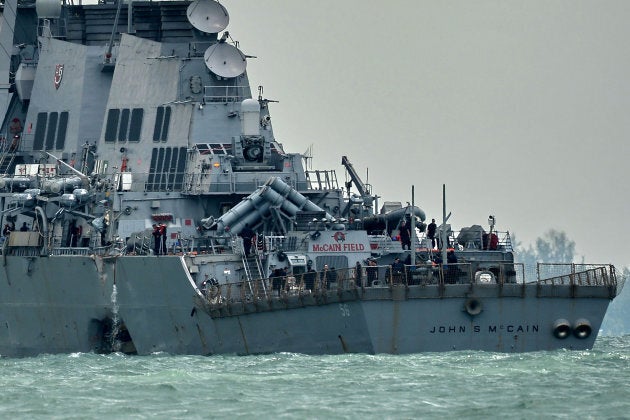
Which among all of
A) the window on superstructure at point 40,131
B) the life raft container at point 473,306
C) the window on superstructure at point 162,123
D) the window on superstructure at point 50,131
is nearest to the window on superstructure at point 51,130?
the window on superstructure at point 50,131

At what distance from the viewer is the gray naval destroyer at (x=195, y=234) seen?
49.8 m

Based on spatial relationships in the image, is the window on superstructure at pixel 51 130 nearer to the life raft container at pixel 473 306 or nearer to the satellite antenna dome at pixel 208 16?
the satellite antenna dome at pixel 208 16

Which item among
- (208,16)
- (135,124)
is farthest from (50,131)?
(208,16)

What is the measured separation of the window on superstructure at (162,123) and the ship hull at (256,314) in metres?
5.86

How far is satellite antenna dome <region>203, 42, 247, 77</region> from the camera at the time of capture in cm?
5997

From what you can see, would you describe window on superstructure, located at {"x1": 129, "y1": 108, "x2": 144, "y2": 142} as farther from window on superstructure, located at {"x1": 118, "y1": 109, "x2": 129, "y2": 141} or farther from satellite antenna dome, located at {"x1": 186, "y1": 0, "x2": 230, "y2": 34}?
satellite antenna dome, located at {"x1": 186, "y1": 0, "x2": 230, "y2": 34}

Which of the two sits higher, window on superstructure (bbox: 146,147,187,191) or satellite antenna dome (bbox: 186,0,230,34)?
satellite antenna dome (bbox: 186,0,230,34)

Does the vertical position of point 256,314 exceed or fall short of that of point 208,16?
it falls short

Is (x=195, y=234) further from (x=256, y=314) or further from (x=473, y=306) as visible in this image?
(x=473, y=306)

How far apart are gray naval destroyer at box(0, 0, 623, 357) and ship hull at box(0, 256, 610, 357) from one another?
0.05 metres

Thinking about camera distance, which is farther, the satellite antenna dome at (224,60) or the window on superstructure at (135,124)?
the window on superstructure at (135,124)

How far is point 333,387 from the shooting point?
43.7 meters

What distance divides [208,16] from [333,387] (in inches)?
783

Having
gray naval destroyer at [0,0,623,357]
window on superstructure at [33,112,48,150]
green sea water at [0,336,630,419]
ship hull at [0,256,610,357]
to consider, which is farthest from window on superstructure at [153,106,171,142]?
green sea water at [0,336,630,419]
